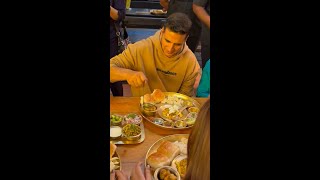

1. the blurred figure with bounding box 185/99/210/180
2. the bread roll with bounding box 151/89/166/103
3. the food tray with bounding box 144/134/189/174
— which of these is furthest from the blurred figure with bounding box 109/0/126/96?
the blurred figure with bounding box 185/99/210/180

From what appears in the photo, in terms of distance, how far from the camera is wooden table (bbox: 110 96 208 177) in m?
1.85

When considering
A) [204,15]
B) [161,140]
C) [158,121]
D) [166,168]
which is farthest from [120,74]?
[204,15]

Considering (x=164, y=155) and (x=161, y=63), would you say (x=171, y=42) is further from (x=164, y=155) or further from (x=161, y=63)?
(x=164, y=155)

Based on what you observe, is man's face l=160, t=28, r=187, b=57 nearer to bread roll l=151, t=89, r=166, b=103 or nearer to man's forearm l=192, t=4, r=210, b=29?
bread roll l=151, t=89, r=166, b=103

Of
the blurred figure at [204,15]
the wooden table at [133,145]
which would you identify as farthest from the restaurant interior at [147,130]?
the blurred figure at [204,15]

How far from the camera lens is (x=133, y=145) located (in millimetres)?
1994

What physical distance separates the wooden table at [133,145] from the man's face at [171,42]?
0.48m

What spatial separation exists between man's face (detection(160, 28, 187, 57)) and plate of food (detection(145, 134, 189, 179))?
0.95 metres

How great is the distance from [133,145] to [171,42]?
1.07m
